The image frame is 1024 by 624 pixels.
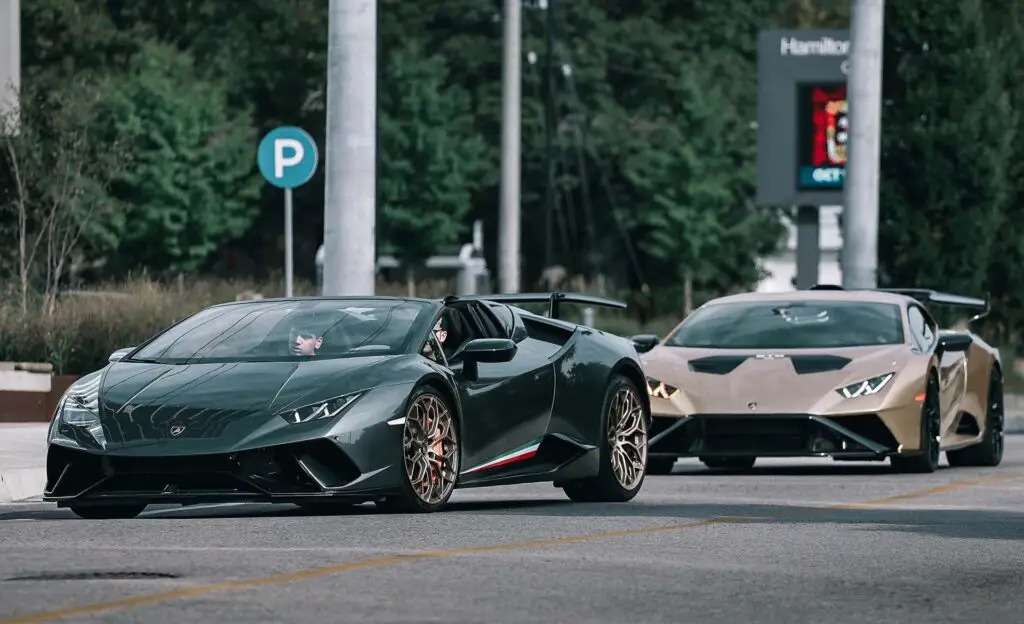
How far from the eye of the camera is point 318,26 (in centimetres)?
6712

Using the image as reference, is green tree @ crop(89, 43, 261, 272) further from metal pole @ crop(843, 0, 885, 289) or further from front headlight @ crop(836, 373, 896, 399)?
front headlight @ crop(836, 373, 896, 399)

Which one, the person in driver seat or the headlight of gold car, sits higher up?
the person in driver seat

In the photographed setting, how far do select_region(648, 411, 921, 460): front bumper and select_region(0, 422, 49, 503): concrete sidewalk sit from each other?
4.33 m

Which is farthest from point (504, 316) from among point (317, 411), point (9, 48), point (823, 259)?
point (823, 259)

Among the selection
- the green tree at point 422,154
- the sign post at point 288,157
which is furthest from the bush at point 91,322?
the green tree at point 422,154

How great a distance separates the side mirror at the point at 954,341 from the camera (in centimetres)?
1992

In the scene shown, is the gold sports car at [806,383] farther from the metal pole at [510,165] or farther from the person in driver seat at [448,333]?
the metal pole at [510,165]

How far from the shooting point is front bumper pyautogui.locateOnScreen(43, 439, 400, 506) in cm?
1252

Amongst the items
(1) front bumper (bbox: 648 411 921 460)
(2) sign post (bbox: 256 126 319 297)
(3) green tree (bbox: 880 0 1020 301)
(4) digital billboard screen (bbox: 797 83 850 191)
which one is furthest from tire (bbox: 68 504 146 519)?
(3) green tree (bbox: 880 0 1020 301)

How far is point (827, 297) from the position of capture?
20031 mm

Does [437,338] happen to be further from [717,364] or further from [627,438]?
[717,364]

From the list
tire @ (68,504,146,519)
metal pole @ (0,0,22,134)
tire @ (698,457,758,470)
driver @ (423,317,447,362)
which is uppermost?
metal pole @ (0,0,22,134)

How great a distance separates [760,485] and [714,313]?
2.95 m

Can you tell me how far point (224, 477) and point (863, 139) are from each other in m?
20.6
